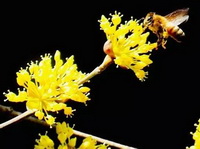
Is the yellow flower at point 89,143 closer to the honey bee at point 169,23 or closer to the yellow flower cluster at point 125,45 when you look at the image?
the yellow flower cluster at point 125,45

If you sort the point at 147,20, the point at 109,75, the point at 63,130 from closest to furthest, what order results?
the point at 63,130, the point at 147,20, the point at 109,75

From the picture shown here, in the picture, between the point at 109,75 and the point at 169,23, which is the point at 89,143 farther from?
the point at 109,75

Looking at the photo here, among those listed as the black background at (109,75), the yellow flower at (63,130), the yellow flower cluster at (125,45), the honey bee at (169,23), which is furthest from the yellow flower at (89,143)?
A: the black background at (109,75)

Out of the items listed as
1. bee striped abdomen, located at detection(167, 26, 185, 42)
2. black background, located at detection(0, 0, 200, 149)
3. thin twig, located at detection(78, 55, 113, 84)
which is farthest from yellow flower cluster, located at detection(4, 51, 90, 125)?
black background, located at detection(0, 0, 200, 149)

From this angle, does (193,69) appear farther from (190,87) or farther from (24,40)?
(24,40)

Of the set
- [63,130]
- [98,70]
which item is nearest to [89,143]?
[63,130]

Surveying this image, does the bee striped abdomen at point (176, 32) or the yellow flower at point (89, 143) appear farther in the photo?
the bee striped abdomen at point (176, 32)

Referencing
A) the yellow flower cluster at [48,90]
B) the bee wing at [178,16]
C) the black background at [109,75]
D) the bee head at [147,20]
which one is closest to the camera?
the yellow flower cluster at [48,90]

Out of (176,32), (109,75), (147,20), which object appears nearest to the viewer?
(176,32)
